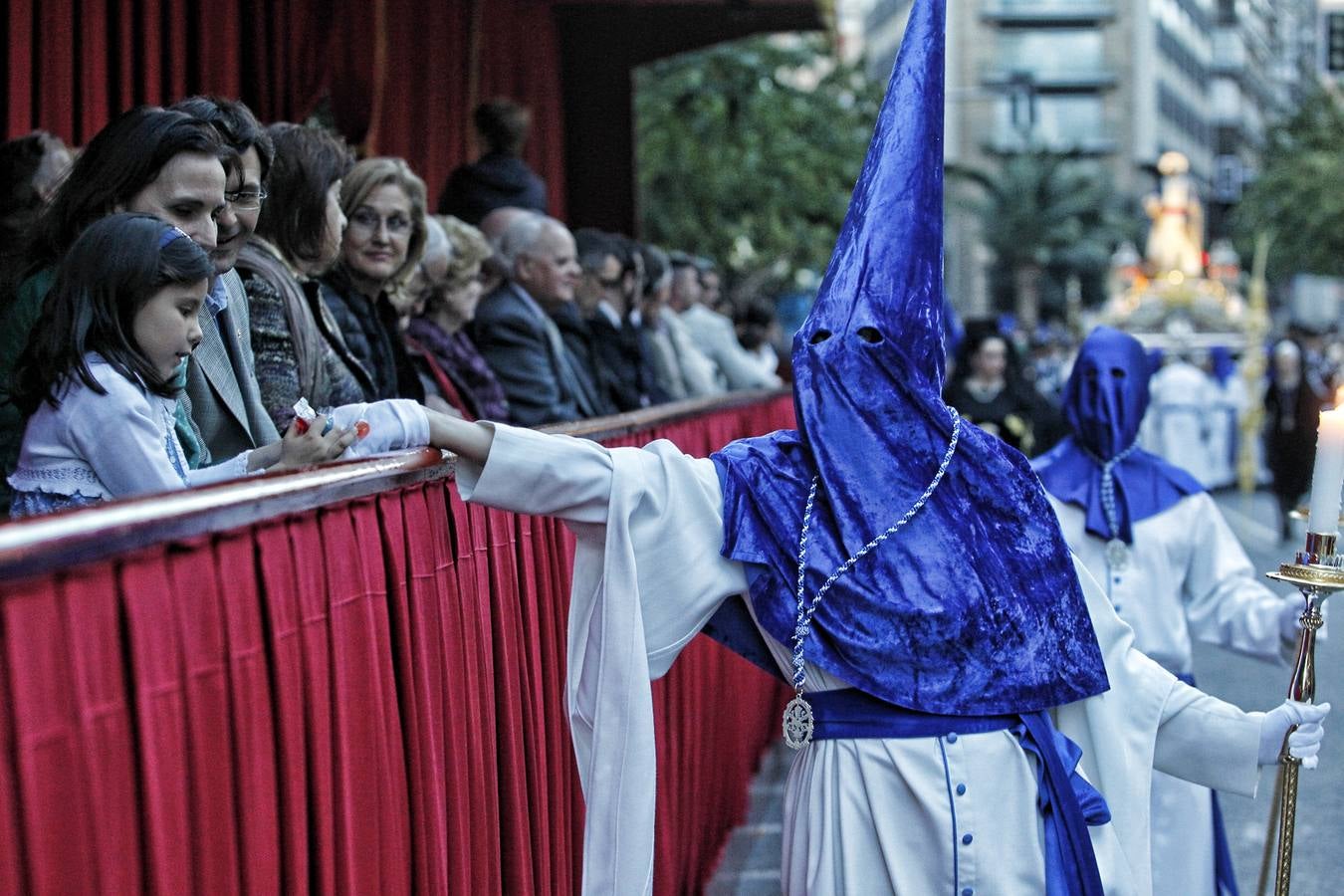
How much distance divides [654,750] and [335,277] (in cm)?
215

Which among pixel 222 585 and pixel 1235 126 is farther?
pixel 1235 126

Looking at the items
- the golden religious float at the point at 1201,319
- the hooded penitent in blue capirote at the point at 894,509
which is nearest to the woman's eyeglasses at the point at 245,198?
the hooded penitent in blue capirote at the point at 894,509

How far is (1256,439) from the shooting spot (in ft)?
75.3

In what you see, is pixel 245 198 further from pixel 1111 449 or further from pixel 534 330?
pixel 1111 449

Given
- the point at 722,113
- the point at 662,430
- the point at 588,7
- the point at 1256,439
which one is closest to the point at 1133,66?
the point at 1256,439

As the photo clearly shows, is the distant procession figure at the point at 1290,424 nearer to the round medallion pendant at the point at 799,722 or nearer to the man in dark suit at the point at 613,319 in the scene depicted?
the man in dark suit at the point at 613,319

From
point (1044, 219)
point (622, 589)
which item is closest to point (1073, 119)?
point (1044, 219)

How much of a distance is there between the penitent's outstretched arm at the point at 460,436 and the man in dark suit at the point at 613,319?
4380 millimetres

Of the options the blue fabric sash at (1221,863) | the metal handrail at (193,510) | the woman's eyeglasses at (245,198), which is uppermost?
the woman's eyeglasses at (245,198)

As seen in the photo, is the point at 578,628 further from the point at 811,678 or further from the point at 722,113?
the point at 722,113

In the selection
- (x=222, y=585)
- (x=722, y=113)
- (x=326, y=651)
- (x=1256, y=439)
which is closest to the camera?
(x=222, y=585)

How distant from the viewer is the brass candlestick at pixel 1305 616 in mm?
3463

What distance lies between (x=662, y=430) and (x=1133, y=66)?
80.2 meters

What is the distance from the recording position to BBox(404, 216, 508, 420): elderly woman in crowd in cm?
550
